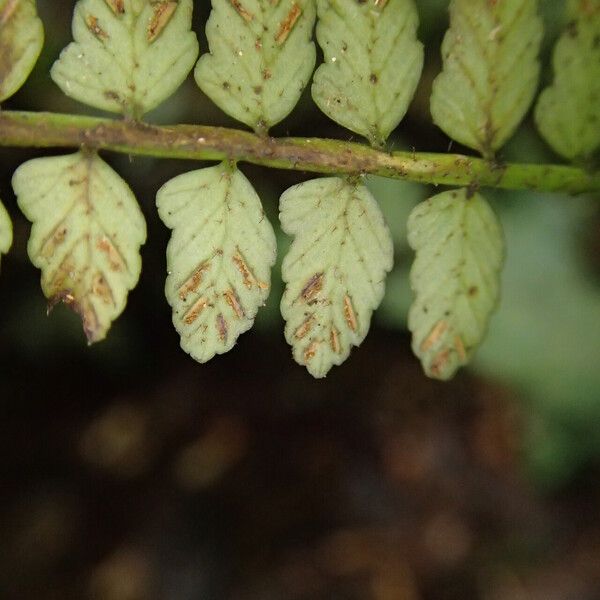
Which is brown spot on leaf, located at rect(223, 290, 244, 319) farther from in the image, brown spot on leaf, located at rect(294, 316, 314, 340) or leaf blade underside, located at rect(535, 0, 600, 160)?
leaf blade underside, located at rect(535, 0, 600, 160)

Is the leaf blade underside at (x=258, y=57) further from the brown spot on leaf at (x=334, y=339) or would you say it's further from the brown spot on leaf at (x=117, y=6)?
the brown spot on leaf at (x=334, y=339)

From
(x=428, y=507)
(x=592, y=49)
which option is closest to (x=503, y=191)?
(x=592, y=49)

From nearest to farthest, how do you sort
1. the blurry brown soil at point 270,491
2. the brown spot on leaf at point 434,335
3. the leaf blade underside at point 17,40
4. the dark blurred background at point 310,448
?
the leaf blade underside at point 17,40 → the brown spot on leaf at point 434,335 → the dark blurred background at point 310,448 → the blurry brown soil at point 270,491

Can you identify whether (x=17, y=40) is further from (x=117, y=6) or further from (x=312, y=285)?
(x=312, y=285)

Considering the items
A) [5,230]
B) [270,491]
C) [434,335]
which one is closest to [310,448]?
[270,491]

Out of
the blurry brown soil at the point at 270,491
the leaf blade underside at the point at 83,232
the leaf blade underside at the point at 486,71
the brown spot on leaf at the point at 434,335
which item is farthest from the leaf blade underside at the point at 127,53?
the blurry brown soil at the point at 270,491

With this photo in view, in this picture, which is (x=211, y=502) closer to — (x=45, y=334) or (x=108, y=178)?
(x=45, y=334)

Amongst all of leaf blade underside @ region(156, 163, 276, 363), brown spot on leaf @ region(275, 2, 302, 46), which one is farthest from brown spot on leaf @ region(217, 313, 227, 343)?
brown spot on leaf @ region(275, 2, 302, 46)
